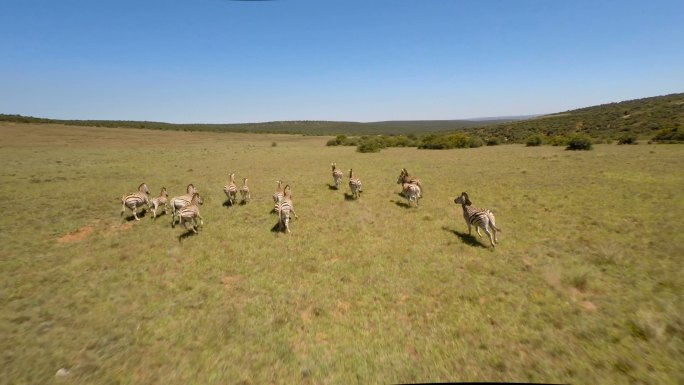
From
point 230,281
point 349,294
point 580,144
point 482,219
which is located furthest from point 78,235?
point 580,144

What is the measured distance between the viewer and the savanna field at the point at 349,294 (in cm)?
599

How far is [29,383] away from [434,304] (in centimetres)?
832

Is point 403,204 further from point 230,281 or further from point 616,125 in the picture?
point 616,125

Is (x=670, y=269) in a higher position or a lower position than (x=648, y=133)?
lower

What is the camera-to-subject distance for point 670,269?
9.21 m

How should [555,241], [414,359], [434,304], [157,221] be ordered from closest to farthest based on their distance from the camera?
[414,359]
[434,304]
[555,241]
[157,221]

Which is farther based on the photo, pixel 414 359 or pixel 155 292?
pixel 155 292

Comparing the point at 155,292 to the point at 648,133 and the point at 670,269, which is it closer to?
the point at 670,269

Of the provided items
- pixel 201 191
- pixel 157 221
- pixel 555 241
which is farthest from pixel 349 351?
pixel 201 191

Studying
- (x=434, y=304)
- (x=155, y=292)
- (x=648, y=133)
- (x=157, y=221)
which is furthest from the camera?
(x=648, y=133)

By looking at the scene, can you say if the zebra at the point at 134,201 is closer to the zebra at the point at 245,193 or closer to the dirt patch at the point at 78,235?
the dirt patch at the point at 78,235

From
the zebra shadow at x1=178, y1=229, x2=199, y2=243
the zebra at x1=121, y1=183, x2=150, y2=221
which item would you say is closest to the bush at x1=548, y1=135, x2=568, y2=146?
the zebra shadow at x1=178, y1=229, x2=199, y2=243

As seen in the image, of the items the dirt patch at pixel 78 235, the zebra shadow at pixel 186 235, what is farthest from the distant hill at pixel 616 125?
the dirt patch at pixel 78 235

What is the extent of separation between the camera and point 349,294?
8539mm
